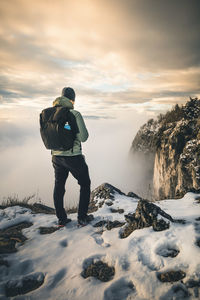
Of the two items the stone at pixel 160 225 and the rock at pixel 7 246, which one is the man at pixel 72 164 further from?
the stone at pixel 160 225

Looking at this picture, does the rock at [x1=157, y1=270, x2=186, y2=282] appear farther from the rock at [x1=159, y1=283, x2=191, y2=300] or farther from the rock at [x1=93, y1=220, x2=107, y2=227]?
the rock at [x1=93, y1=220, x2=107, y2=227]

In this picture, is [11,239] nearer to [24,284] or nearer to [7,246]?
[7,246]

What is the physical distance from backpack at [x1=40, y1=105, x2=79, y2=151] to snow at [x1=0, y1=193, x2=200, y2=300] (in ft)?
5.75

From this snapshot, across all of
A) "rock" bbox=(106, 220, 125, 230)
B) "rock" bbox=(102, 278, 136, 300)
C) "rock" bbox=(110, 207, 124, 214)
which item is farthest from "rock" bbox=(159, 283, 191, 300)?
"rock" bbox=(110, 207, 124, 214)

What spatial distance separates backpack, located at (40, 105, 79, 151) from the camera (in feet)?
8.91

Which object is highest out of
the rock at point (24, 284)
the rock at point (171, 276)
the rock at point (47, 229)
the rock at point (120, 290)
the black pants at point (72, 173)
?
the black pants at point (72, 173)

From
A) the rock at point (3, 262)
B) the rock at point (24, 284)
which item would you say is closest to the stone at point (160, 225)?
the rock at point (24, 284)

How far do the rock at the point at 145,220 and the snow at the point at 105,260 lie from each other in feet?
0.37

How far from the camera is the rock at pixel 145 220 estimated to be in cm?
251

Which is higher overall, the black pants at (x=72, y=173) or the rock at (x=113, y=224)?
the black pants at (x=72, y=173)

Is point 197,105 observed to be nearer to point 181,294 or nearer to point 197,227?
point 197,227

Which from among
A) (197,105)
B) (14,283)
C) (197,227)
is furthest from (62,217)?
(197,105)

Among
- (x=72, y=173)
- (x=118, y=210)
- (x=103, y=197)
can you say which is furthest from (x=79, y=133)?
(x=103, y=197)

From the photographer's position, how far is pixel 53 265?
6.75 ft
